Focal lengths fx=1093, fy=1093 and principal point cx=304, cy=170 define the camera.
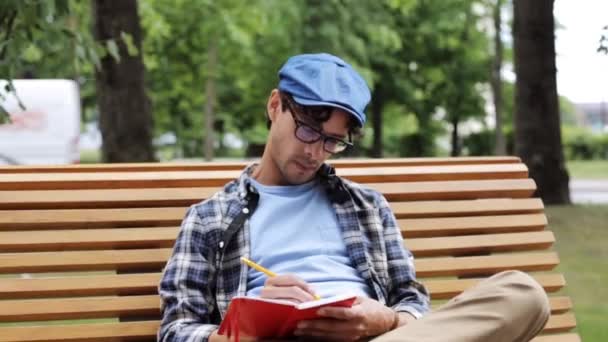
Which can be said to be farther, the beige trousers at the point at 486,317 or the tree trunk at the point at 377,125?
the tree trunk at the point at 377,125

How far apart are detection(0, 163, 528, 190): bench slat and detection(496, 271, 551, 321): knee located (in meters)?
1.18

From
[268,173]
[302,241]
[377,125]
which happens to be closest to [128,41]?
[268,173]

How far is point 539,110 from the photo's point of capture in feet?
38.1

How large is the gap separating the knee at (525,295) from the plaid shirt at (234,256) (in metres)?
0.46

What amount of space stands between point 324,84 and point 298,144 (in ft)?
0.66

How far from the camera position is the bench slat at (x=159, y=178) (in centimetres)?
374

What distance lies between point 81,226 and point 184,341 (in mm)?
849

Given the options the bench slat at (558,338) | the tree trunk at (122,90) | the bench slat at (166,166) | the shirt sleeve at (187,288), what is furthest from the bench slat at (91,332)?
the tree trunk at (122,90)

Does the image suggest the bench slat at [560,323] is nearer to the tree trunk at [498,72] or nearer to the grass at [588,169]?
the tree trunk at [498,72]

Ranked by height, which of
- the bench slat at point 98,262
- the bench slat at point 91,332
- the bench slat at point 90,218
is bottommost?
the bench slat at point 91,332

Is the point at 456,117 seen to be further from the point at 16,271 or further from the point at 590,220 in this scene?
the point at 16,271

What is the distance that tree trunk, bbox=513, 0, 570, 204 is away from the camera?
453 inches

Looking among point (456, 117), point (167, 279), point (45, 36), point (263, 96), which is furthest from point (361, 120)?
point (456, 117)

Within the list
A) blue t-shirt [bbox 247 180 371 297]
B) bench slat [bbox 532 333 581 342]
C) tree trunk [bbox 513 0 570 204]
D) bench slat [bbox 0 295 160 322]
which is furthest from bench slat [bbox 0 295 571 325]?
tree trunk [bbox 513 0 570 204]
